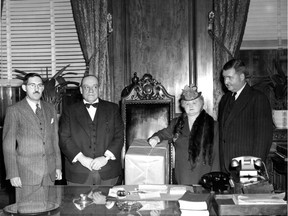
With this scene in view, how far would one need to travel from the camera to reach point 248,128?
3.48 meters

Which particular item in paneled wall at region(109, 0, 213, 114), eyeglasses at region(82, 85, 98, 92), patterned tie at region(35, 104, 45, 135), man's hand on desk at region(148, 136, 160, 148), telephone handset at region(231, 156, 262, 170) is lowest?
telephone handset at region(231, 156, 262, 170)

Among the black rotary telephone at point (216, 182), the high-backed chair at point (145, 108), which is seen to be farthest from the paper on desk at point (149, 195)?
the high-backed chair at point (145, 108)

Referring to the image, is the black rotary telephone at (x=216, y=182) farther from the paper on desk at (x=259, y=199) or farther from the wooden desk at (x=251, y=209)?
the wooden desk at (x=251, y=209)

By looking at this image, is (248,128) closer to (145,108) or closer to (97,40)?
(145,108)

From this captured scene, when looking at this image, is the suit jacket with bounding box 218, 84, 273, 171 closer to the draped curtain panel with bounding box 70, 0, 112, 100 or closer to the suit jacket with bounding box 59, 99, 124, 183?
the suit jacket with bounding box 59, 99, 124, 183

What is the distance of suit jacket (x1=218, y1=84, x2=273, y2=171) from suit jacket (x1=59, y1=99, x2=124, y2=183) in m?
0.96

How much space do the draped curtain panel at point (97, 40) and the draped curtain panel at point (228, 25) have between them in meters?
1.40

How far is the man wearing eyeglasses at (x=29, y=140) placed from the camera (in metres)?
3.49

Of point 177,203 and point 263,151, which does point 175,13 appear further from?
point 177,203

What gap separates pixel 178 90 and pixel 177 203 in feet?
9.27

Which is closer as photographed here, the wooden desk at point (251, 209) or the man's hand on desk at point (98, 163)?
the wooden desk at point (251, 209)

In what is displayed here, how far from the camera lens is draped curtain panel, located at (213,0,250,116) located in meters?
5.00

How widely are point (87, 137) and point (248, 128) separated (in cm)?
142

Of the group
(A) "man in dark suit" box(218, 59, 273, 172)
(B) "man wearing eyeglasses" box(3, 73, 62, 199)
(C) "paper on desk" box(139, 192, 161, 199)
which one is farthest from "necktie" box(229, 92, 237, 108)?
(B) "man wearing eyeglasses" box(3, 73, 62, 199)
